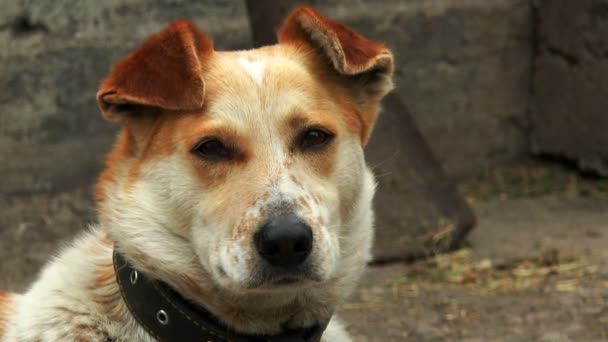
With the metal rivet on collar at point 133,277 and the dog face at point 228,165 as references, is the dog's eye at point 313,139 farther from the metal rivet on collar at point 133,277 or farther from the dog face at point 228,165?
the metal rivet on collar at point 133,277

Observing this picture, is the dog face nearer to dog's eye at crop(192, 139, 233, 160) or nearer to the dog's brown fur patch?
dog's eye at crop(192, 139, 233, 160)

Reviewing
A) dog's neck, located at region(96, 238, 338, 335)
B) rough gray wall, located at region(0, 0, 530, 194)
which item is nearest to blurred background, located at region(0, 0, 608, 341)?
rough gray wall, located at region(0, 0, 530, 194)

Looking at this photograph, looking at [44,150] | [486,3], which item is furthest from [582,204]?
[44,150]

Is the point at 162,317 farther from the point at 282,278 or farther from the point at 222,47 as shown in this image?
the point at 222,47

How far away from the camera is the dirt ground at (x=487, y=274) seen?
16.6 feet

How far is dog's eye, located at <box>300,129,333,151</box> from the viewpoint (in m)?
→ 3.22

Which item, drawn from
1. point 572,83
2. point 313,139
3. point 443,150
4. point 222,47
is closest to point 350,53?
point 313,139

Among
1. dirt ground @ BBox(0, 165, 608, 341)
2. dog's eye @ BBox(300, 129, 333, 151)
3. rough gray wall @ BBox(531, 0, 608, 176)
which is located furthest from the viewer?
rough gray wall @ BBox(531, 0, 608, 176)

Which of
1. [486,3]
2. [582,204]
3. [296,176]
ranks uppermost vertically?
[296,176]

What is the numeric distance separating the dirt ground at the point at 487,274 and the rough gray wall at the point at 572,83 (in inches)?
18.4

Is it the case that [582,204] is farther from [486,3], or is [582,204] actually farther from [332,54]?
[332,54]

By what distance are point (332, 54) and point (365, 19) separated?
3.88 metres

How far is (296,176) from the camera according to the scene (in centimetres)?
309

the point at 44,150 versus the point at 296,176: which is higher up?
the point at 296,176
